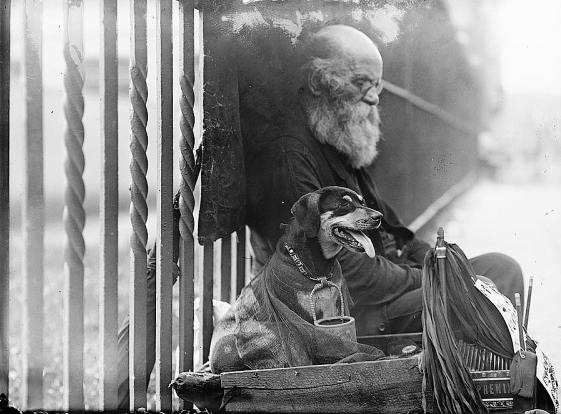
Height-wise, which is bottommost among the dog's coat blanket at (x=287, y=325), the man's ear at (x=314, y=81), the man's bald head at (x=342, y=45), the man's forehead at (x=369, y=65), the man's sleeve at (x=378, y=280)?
the dog's coat blanket at (x=287, y=325)

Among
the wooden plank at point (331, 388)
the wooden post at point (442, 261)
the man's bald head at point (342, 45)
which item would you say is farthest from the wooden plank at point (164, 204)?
the wooden post at point (442, 261)

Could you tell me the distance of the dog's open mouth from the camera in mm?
3637

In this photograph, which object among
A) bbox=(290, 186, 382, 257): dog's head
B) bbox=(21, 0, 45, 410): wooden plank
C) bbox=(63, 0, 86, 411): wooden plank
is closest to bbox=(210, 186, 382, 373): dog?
bbox=(290, 186, 382, 257): dog's head

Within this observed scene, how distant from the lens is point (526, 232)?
366 centimetres

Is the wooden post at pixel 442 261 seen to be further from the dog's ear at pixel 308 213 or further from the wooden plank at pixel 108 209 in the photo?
the wooden plank at pixel 108 209

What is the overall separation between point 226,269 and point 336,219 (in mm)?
701

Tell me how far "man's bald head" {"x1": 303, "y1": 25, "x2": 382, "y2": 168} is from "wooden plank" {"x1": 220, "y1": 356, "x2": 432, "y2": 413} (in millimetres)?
1106

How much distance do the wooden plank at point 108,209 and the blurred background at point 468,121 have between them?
0.35ft

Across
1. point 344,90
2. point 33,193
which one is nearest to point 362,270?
point 344,90

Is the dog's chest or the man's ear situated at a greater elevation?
the man's ear

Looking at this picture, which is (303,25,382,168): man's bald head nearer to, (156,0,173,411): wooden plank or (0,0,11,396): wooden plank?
(156,0,173,411): wooden plank

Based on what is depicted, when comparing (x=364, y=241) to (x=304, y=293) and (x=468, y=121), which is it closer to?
(x=304, y=293)

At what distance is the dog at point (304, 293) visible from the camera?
3.63m

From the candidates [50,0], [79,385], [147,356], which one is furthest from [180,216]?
[50,0]
